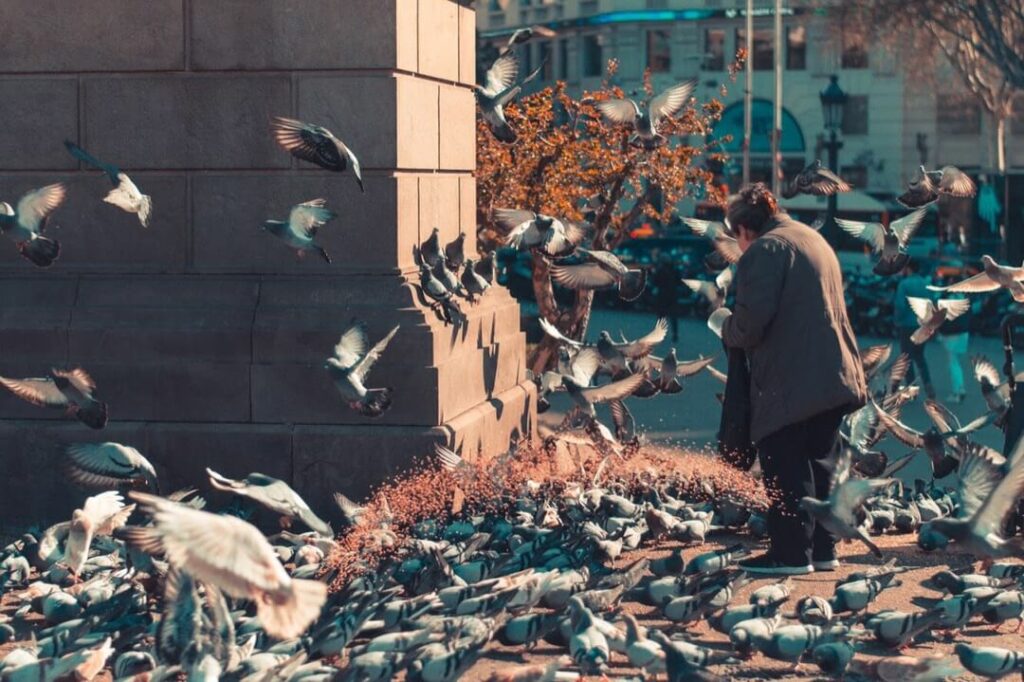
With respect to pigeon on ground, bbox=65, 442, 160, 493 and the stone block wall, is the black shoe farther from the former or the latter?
pigeon on ground, bbox=65, 442, 160, 493

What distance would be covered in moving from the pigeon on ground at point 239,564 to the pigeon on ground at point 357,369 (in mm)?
3462

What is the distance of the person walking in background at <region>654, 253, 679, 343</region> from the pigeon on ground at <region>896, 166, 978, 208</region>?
12.5 meters

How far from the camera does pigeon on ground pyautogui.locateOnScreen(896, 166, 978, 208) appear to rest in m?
11.0

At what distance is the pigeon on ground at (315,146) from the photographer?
9070 mm

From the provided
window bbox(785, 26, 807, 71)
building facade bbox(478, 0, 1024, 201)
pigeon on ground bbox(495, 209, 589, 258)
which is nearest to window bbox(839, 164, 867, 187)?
building facade bbox(478, 0, 1024, 201)

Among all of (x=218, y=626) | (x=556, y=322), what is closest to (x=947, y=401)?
(x=556, y=322)

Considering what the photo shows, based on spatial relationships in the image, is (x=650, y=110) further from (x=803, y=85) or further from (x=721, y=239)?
(x=803, y=85)

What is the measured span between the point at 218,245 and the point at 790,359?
3369mm

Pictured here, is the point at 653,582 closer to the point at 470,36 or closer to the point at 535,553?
the point at 535,553

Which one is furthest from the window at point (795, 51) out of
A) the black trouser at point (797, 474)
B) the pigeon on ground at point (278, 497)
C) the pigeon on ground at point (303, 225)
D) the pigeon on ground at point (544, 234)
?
the pigeon on ground at point (278, 497)

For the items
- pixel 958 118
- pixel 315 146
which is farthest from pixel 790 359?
pixel 958 118

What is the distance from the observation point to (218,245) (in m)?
9.74

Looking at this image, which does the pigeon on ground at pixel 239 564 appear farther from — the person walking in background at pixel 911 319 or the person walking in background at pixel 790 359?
the person walking in background at pixel 911 319

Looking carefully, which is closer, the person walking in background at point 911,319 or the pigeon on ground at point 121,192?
the pigeon on ground at point 121,192
